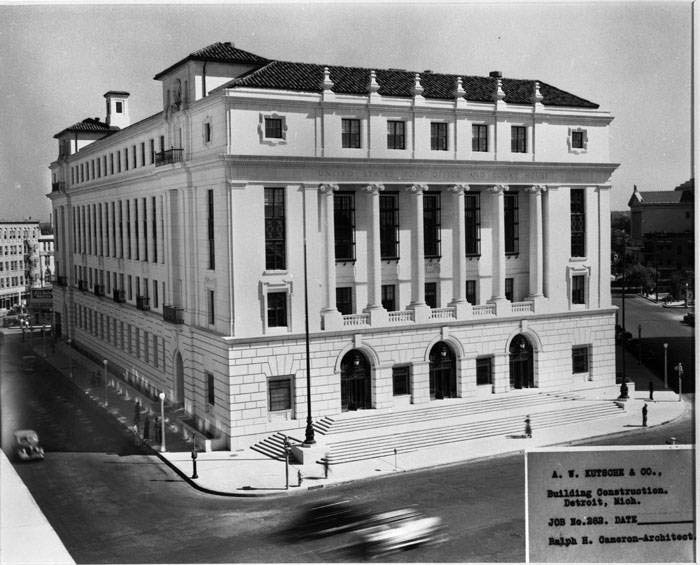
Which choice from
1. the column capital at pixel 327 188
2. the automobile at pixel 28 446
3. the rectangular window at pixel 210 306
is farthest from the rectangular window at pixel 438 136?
A: the automobile at pixel 28 446

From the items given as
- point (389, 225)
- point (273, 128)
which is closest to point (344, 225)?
point (389, 225)

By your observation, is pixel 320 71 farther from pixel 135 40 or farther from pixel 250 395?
pixel 250 395

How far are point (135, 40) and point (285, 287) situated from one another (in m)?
13.1

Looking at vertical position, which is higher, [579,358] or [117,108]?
[117,108]

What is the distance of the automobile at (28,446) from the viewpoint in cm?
3388

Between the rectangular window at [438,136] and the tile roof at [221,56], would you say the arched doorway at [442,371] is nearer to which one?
the rectangular window at [438,136]

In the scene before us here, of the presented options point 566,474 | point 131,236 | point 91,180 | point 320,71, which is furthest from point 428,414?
point 91,180

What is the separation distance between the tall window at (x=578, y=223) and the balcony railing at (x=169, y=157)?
65.0 ft

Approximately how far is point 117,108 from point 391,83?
12761 mm

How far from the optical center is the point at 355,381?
41625 mm

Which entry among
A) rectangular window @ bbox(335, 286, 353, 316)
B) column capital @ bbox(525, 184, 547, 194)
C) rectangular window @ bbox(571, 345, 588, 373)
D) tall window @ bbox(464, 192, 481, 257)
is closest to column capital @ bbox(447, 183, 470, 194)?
tall window @ bbox(464, 192, 481, 257)

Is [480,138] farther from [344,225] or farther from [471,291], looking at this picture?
[344,225]

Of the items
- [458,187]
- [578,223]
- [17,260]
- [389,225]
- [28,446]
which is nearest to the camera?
[28,446]

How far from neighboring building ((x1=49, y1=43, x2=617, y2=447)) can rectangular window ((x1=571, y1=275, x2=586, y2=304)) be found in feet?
0.23
